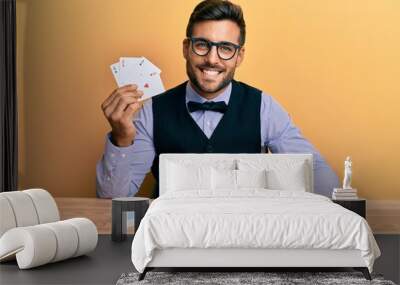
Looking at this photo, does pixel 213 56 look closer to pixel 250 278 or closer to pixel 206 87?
pixel 206 87

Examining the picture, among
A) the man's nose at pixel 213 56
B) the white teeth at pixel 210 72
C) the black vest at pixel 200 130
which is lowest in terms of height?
the black vest at pixel 200 130

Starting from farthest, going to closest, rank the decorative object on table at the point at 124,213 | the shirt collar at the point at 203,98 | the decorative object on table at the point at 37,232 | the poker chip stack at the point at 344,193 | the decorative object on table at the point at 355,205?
the shirt collar at the point at 203,98 < the poker chip stack at the point at 344,193 < the decorative object on table at the point at 355,205 < the decorative object on table at the point at 124,213 < the decorative object on table at the point at 37,232

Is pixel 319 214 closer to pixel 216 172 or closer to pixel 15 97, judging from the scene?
pixel 216 172

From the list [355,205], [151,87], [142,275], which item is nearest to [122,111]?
[151,87]

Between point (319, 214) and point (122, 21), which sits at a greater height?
point (122, 21)

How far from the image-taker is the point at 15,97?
703 cm

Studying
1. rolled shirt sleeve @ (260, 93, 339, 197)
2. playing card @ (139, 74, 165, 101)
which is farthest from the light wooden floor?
playing card @ (139, 74, 165, 101)

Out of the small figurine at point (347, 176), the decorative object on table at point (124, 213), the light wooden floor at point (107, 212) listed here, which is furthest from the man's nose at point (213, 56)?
the light wooden floor at point (107, 212)

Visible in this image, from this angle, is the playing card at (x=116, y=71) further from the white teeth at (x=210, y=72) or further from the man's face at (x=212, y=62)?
the white teeth at (x=210, y=72)

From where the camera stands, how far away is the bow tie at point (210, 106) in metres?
6.84

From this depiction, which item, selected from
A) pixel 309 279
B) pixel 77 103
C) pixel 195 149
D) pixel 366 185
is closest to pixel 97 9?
pixel 77 103

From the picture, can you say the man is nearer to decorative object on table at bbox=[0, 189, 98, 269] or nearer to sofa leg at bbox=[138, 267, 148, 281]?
decorative object on table at bbox=[0, 189, 98, 269]

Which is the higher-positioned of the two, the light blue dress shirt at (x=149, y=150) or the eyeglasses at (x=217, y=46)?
the eyeglasses at (x=217, y=46)

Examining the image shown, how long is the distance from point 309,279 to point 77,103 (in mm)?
3313
